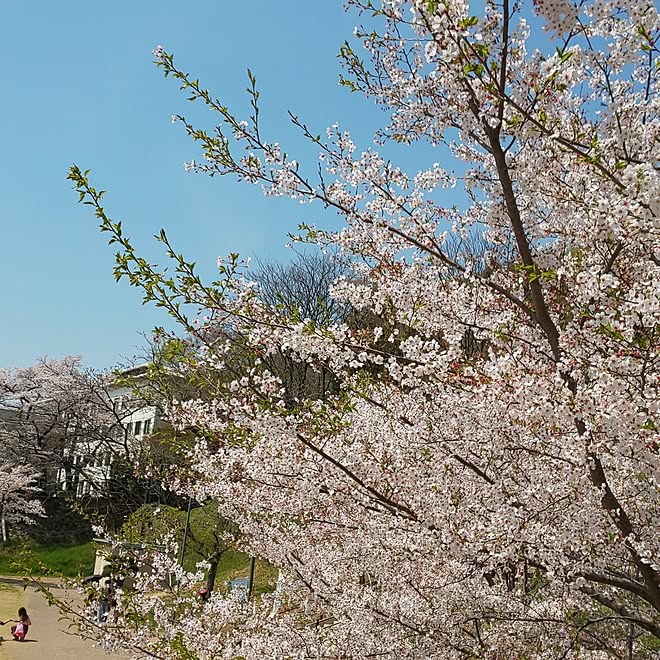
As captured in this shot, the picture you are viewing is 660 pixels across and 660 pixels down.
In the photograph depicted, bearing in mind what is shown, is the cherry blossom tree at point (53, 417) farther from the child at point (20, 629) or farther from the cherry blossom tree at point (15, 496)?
the child at point (20, 629)

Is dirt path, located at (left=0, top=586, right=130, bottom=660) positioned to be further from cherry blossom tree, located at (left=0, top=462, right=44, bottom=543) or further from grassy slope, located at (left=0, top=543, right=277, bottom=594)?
cherry blossom tree, located at (left=0, top=462, right=44, bottom=543)

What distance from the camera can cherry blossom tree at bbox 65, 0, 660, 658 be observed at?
2.57 meters

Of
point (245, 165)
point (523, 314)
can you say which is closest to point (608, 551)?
point (523, 314)

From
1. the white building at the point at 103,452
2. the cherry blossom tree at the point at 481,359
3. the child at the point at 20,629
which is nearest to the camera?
the cherry blossom tree at the point at 481,359

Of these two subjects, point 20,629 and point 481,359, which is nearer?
point 481,359

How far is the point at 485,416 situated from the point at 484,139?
1.42 meters

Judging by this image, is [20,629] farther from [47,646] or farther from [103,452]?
[103,452]

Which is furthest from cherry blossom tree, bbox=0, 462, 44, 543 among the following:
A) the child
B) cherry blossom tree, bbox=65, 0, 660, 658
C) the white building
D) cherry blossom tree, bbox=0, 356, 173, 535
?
cherry blossom tree, bbox=65, 0, 660, 658

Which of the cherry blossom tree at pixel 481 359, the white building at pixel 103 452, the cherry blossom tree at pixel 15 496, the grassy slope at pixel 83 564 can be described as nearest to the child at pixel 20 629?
the grassy slope at pixel 83 564

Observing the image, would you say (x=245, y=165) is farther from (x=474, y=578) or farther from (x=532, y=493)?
(x=474, y=578)

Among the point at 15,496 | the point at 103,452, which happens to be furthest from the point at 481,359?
the point at 15,496

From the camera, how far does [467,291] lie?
13.1 ft

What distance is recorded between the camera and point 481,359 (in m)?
3.84

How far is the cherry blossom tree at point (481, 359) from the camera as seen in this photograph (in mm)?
2570
